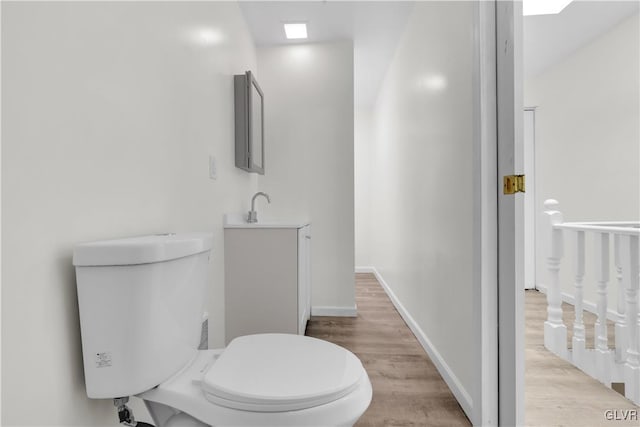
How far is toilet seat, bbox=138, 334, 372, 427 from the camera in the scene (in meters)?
0.69

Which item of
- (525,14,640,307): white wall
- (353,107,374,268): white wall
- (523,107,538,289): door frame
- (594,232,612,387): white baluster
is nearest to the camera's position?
(594,232,612,387): white baluster

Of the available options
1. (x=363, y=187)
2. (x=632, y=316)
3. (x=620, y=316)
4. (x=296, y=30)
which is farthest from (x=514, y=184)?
(x=363, y=187)

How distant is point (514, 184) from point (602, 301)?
991 mm

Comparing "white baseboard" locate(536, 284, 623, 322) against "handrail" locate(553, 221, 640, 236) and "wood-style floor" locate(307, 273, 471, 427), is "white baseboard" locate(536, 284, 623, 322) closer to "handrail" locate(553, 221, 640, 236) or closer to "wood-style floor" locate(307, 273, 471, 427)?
"handrail" locate(553, 221, 640, 236)

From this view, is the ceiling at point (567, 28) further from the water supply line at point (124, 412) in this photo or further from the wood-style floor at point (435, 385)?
the water supply line at point (124, 412)

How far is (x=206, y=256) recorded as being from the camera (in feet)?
3.24

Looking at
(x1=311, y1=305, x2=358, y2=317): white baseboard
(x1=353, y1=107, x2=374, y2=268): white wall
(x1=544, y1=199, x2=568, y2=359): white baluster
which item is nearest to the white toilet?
(x1=544, y1=199, x2=568, y2=359): white baluster

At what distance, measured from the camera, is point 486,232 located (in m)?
1.24

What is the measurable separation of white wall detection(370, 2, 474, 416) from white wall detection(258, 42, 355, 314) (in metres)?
0.48

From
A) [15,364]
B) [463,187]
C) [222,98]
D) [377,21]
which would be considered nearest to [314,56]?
[377,21]

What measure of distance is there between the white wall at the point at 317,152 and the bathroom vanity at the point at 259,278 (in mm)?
856

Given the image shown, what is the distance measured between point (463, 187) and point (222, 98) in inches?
54.0

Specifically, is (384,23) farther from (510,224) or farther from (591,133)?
(510,224)

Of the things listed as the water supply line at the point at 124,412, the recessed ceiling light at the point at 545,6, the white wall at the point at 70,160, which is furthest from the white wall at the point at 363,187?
the water supply line at the point at 124,412
